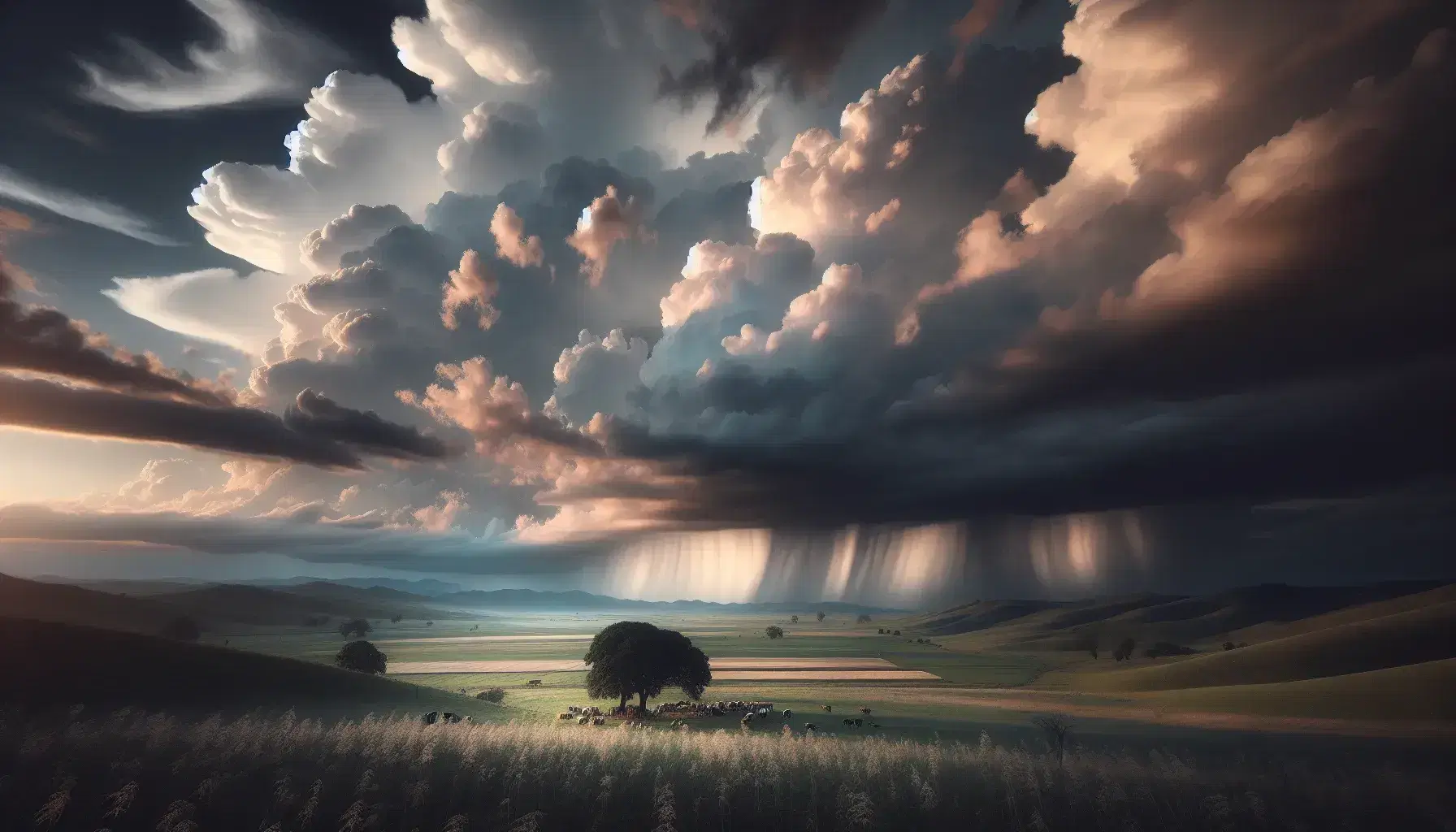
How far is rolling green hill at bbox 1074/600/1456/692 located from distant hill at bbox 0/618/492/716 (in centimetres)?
12814

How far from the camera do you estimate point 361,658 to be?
126m

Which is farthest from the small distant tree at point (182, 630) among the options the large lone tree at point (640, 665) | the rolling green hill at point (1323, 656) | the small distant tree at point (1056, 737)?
the rolling green hill at point (1323, 656)

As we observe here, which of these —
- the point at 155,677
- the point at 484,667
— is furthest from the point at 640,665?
the point at 484,667

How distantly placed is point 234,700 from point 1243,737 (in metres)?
116

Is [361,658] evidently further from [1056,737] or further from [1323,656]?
[1323,656]

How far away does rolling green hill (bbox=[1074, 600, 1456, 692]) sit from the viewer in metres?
108

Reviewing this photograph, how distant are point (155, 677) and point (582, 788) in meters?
60.6

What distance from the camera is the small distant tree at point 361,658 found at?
124875 mm

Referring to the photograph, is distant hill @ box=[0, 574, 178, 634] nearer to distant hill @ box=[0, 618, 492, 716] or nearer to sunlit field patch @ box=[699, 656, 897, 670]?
distant hill @ box=[0, 618, 492, 716]

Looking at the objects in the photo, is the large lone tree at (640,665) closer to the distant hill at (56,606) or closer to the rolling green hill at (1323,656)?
the rolling green hill at (1323,656)

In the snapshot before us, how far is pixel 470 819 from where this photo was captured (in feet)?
125

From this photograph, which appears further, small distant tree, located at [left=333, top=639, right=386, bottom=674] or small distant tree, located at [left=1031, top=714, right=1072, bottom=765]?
small distant tree, located at [left=333, top=639, right=386, bottom=674]

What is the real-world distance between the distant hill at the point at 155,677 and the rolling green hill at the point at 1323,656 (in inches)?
5045

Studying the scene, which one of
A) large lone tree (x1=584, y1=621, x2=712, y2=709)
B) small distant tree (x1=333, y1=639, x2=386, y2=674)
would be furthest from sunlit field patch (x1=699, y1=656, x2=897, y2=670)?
small distant tree (x1=333, y1=639, x2=386, y2=674)
